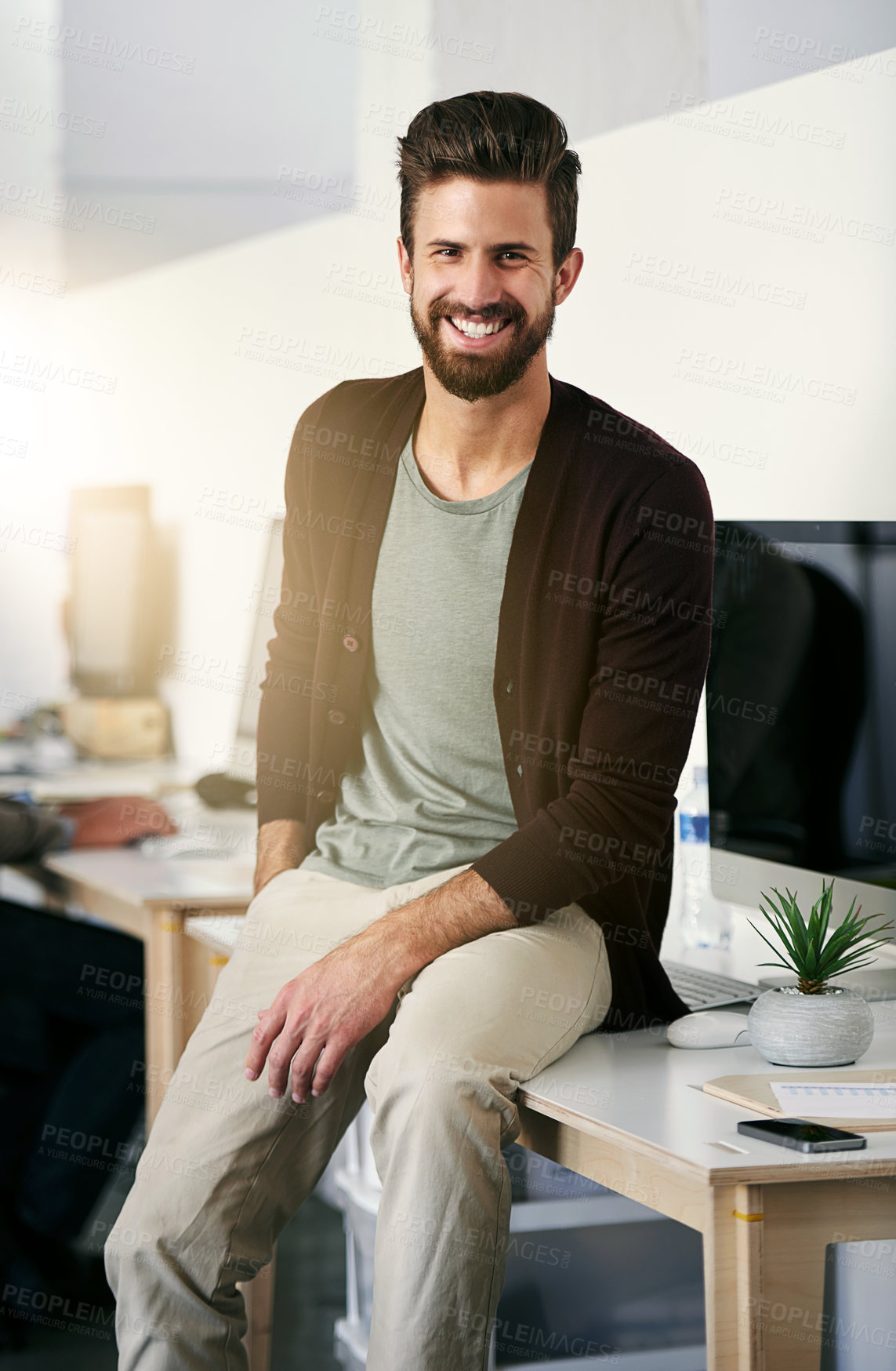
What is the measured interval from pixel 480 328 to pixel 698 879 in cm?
83

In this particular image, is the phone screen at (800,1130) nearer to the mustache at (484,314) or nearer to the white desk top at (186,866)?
the mustache at (484,314)

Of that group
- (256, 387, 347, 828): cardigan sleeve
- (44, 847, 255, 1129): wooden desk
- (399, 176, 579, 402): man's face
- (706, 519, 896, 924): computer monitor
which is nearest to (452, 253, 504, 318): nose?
(399, 176, 579, 402): man's face

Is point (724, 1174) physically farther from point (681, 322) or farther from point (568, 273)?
point (681, 322)

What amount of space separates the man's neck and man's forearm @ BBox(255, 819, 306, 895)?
42 cm

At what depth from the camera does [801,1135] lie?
927 mm

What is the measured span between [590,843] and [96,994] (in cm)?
104

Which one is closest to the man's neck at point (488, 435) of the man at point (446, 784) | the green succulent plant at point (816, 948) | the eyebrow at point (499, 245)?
the man at point (446, 784)

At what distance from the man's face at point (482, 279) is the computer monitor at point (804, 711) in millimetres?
327

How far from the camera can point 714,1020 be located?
1.23 m

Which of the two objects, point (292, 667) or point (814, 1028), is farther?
point (292, 667)

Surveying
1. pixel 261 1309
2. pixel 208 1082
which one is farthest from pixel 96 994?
pixel 208 1082

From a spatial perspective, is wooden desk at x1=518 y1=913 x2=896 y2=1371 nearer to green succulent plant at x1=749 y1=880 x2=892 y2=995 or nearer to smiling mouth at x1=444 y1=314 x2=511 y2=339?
green succulent plant at x1=749 y1=880 x2=892 y2=995

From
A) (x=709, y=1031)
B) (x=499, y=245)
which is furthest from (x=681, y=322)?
(x=709, y=1031)

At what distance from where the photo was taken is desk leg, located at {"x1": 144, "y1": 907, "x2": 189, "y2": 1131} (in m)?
1.75
